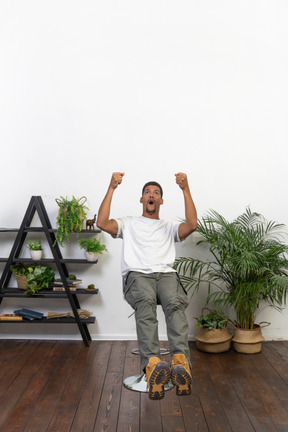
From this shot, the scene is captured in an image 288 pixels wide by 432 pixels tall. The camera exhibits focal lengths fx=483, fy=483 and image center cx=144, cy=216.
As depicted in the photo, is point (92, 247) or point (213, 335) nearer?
point (213, 335)

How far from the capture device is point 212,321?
13.2ft

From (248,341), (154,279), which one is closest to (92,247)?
(154,279)

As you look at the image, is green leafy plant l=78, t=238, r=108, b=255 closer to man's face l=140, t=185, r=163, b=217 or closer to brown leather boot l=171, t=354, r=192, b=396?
man's face l=140, t=185, r=163, b=217

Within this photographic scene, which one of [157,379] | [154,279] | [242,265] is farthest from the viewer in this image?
[242,265]

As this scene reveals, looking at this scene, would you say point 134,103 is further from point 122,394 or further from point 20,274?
point 122,394

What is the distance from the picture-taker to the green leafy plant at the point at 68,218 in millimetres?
4051

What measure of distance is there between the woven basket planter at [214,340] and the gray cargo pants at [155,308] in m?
0.94

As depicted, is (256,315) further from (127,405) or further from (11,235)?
(11,235)

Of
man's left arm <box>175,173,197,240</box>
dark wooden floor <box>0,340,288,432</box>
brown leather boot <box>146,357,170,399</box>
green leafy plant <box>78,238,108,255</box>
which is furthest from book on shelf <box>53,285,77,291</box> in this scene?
brown leather boot <box>146,357,170,399</box>

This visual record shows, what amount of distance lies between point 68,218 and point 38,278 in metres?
0.59

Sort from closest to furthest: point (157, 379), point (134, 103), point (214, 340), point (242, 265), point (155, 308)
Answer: point (157, 379), point (155, 308), point (242, 265), point (214, 340), point (134, 103)

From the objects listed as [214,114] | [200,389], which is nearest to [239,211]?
[214,114]

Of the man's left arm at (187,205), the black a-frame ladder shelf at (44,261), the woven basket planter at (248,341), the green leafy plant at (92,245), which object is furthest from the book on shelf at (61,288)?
the woven basket planter at (248,341)

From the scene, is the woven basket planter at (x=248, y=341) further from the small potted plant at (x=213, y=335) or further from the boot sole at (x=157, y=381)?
the boot sole at (x=157, y=381)
